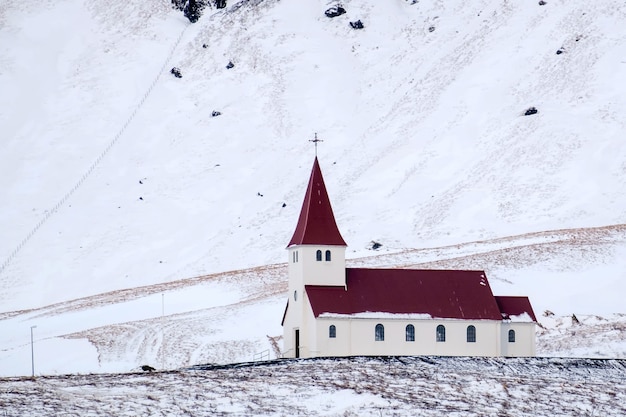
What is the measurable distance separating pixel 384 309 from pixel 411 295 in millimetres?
1675

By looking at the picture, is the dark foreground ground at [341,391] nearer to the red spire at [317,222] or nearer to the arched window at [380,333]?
the arched window at [380,333]

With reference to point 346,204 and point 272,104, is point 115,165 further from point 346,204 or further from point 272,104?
point 346,204

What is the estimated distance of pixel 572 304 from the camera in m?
60.7

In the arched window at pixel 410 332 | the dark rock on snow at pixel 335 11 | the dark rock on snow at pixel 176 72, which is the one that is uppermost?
the dark rock on snow at pixel 335 11

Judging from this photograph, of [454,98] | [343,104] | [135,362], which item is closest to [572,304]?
[135,362]

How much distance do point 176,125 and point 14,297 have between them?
128 ft

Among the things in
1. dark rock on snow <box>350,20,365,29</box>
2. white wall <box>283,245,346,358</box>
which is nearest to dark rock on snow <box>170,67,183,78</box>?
dark rock on snow <box>350,20,365,29</box>

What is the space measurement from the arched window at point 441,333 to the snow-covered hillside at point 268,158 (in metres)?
5.96

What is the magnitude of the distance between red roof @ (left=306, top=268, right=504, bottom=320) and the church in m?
0.05

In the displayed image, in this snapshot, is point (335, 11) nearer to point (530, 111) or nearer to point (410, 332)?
point (530, 111)

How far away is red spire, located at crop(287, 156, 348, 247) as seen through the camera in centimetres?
5050

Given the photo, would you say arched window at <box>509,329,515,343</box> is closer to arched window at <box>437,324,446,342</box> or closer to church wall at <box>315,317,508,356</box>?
church wall at <box>315,317,508,356</box>

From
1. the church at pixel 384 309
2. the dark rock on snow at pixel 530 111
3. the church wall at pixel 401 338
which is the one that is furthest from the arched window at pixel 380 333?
the dark rock on snow at pixel 530 111

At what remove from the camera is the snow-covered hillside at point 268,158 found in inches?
2709
